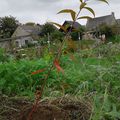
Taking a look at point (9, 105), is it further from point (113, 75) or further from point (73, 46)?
point (73, 46)

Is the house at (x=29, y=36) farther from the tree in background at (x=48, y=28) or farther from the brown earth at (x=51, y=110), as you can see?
the brown earth at (x=51, y=110)

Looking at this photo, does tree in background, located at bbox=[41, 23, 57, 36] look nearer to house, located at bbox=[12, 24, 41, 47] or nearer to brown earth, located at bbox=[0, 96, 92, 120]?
house, located at bbox=[12, 24, 41, 47]

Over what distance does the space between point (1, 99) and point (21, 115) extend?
60 centimetres

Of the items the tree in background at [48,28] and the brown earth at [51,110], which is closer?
the brown earth at [51,110]

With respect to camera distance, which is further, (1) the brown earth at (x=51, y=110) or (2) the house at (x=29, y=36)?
(2) the house at (x=29, y=36)

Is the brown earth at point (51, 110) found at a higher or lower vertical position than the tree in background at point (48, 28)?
lower

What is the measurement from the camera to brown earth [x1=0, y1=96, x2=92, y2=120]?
228 cm

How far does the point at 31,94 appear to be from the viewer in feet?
10.6

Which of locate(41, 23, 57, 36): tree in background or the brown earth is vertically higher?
locate(41, 23, 57, 36): tree in background

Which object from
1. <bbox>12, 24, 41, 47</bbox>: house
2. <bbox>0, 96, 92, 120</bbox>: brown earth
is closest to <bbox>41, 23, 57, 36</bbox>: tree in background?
<bbox>12, 24, 41, 47</bbox>: house

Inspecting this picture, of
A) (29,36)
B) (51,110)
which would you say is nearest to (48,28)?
(29,36)

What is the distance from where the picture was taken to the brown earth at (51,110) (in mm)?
2281

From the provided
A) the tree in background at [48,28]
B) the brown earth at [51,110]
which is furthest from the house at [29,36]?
the brown earth at [51,110]

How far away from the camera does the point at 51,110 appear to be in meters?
2.35
